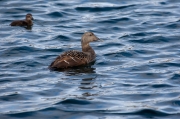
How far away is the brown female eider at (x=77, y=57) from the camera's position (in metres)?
14.4

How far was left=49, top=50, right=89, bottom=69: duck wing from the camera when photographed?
565 inches

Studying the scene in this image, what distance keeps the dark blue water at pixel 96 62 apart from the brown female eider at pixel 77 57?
0.64 feet

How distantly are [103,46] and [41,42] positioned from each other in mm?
1783

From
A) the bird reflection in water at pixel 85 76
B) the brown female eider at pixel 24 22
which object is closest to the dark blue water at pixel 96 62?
the bird reflection in water at pixel 85 76

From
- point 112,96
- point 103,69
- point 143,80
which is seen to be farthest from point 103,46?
point 112,96

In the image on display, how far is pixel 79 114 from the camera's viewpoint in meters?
11.5

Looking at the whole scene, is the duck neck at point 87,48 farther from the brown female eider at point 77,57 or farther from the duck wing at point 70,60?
the duck wing at point 70,60

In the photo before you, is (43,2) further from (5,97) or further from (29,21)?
(5,97)

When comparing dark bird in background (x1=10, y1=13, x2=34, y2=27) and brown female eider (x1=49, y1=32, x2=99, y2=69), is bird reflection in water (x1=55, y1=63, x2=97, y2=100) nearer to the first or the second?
brown female eider (x1=49, y1=32, x2=99, y2=69)

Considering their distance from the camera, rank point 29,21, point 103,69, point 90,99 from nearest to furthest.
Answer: point 90,99
point 103,69
point 29,21

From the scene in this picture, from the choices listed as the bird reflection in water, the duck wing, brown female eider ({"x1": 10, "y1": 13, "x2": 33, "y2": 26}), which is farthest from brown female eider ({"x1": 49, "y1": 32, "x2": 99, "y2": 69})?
brown female eider ({"x1": 10, "y1": 13, "x2": 33, "y2": 26})

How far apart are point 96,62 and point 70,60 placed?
42.4 inches

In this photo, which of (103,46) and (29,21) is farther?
(29,21)

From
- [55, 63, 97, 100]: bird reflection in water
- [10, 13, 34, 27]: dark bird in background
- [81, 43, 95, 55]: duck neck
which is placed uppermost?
[10, 13, 34, 27]: dark bird in background
